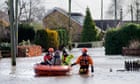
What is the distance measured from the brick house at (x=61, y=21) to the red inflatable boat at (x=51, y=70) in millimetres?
62829

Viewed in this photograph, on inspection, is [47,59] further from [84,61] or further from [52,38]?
[52,38]

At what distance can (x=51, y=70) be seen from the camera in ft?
79.4

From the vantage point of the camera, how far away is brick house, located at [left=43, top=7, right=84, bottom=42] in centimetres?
9466

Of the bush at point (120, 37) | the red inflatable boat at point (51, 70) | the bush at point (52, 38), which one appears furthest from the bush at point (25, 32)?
the red inflatable boat at point (51, 70)

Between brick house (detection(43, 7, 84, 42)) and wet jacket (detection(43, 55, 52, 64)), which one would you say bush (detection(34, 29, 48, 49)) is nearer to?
brick house (detection(43, 7, 84, 42))

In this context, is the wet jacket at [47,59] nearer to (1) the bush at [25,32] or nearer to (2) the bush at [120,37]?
(2) the bush at [120,37]

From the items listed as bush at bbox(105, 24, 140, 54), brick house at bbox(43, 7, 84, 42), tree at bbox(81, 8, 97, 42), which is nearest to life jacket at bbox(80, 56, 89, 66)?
bush at bbox(105, 24, 140, 54)

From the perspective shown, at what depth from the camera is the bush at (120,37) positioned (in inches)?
1969

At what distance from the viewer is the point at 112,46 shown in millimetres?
51500

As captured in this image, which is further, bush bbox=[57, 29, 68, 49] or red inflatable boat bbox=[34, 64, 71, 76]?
bush bbox=[57, 29, 68, 49]

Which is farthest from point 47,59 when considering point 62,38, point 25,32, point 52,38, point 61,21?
point 61,21

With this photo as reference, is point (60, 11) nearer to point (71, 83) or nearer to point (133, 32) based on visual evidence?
point (133, 32)

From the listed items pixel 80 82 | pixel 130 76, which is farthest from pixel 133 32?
pixel 80 82

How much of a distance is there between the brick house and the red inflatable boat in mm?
62829
